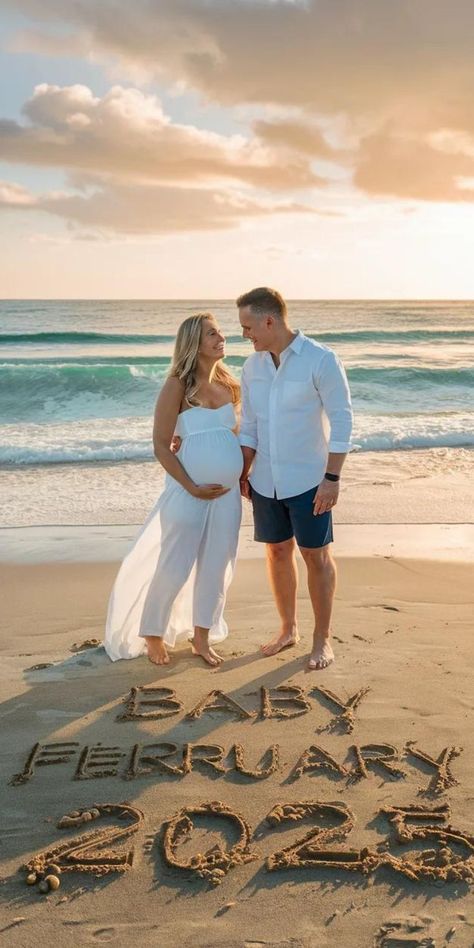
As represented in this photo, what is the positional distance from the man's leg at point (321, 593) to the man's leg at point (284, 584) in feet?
0.75

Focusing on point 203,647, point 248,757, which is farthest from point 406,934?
point 203,647

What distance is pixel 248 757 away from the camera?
12.8 feet

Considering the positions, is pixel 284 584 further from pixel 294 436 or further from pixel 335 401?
pixel 335 401

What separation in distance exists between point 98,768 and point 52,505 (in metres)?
5.79

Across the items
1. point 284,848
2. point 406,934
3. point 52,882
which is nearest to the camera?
point 406,934

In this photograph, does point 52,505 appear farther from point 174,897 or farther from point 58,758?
point 174,897

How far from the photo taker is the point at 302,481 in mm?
4848

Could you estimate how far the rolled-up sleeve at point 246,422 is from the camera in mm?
5039

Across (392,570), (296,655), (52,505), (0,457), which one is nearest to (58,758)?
(296,655)

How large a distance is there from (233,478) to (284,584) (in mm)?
777

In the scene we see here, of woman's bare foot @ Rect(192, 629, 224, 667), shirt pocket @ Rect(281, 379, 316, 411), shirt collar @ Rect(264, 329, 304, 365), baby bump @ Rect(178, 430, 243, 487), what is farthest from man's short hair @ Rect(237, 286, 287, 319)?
woman's bare foot @ Rect(192, 629, 224, 667)

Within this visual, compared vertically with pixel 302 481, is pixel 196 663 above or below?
below

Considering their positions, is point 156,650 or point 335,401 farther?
point 156,650

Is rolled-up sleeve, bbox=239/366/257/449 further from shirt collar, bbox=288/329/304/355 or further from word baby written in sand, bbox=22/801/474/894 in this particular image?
word baby written in sand, bbox=22/801/474/894
